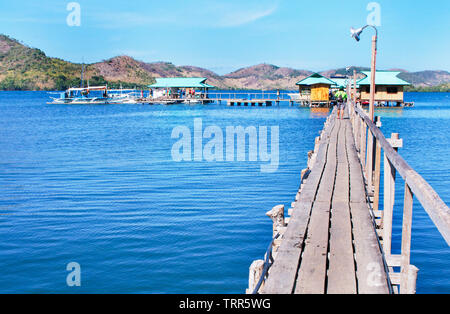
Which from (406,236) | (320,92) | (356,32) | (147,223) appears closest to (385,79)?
(320,92)

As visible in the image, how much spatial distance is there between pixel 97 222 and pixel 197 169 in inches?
290

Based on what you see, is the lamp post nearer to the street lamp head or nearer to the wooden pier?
the street lamp head

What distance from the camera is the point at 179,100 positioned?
3132 inches

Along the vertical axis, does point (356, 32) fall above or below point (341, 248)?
above

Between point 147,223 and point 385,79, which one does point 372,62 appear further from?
point 385,79

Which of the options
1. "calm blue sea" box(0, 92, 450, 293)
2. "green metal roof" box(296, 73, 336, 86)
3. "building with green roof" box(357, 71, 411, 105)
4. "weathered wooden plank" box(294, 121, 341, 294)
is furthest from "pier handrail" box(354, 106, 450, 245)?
"green metal roof" box(296, 73, 336, 86)

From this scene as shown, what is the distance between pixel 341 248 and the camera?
5.32m

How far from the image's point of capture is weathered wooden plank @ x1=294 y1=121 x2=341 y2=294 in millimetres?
4297

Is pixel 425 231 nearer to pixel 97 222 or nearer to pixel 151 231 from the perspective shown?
pixel 151 231

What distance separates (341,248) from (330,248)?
122 mm

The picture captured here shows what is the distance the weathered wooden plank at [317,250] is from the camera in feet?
14.1

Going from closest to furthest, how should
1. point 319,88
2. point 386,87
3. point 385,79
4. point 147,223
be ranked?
point 147,223, point 385,79, point 386,87, point 319,88

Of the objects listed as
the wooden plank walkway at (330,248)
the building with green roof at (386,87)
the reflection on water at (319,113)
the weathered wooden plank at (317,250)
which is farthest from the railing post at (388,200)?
the building with green roof at (386,87)
